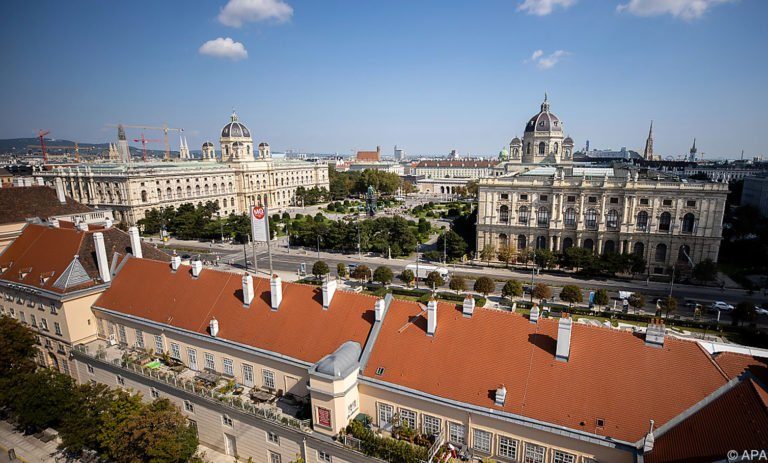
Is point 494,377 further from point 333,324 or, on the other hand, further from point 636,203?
point 636,203

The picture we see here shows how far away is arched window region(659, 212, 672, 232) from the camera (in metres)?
68.5

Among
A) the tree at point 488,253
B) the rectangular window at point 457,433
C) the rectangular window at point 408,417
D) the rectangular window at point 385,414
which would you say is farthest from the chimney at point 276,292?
the tree at point 488,253

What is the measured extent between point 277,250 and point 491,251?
141ft

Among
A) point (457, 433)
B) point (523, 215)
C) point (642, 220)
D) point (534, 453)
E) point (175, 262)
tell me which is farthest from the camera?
point (523, 215)

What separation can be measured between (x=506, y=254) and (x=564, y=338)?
51.3m

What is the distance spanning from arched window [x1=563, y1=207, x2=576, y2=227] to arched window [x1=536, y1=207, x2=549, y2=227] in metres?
3.05

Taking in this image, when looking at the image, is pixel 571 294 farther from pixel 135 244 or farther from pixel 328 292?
pixel 135 244

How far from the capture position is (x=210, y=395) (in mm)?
27234

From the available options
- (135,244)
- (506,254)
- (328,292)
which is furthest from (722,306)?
(135,244)

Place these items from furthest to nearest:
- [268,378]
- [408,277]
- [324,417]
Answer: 1. [408,277]
2. [268,378]
3. [324,417]

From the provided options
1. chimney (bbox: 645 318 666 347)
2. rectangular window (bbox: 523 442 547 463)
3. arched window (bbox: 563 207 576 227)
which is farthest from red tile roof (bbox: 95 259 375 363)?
arched window (bbox: 563 207 576 227)

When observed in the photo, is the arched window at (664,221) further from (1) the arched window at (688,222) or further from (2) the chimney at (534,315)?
(2) the chimney at (534,315)

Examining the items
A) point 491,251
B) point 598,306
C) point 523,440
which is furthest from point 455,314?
point 491,251

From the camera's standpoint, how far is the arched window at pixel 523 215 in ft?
255
